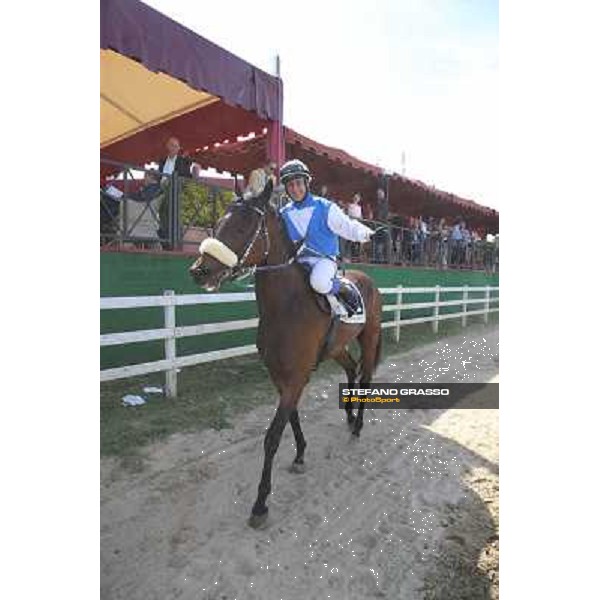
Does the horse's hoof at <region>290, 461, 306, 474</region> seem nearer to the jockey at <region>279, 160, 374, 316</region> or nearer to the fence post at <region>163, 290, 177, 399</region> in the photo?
the jockey at <region>279, 160, 374, 316</region>

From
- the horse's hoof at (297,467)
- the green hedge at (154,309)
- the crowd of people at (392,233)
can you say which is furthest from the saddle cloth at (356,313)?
the crowd of people at (392,233)

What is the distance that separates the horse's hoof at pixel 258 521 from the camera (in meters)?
2.63

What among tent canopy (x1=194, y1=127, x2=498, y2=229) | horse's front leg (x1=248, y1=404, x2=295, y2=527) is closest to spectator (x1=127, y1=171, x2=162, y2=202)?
tent canopy (x1=194, y1=127, x2=498, y2=229)

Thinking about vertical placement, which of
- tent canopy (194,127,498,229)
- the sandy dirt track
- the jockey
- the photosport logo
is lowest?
the sandy dirt track

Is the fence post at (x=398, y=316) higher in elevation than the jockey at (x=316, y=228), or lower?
lower

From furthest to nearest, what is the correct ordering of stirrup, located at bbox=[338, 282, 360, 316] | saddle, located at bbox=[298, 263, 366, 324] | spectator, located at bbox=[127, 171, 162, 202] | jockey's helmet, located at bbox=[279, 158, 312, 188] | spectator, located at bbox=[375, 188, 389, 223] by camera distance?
spectator, located at bbox=[375, 188, 389, 223] < spectator, located at bbox=[127, 171, 162, 202] < stirrup, located at bbox=[338, 282, 360, 316] < saddle, located at bbox=[298, 263, 366, 324] < jockey's helmet, located at bbox=[279, 158, 312, 188]

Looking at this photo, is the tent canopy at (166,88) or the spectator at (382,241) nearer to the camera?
the tent canopy at (166,88)

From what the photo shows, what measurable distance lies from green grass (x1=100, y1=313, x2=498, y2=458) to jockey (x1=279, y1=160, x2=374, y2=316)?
169 centimetres

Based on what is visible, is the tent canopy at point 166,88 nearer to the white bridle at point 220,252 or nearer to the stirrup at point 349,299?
the white bridle at point 220,252

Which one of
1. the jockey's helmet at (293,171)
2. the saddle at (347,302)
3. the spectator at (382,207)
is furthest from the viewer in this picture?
the spectator at (382,207)

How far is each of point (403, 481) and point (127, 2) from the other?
13.4 feet

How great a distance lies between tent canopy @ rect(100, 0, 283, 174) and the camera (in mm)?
3869
